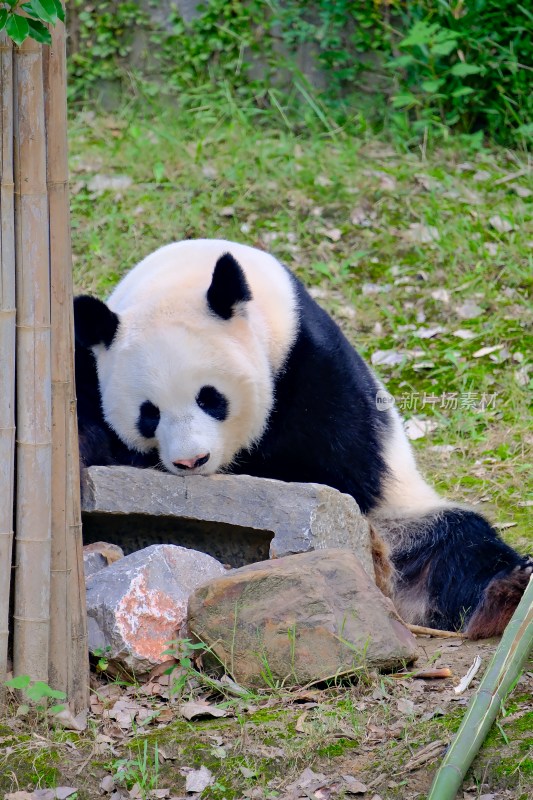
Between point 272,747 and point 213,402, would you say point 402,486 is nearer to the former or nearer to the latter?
point 213,402

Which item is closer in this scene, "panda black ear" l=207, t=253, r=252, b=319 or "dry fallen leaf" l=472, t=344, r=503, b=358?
"panda black ear" l=207, t=253, r=252, b=319

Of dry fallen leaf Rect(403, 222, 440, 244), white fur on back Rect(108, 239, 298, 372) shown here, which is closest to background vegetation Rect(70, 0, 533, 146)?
dry fallen leaf Rect(403, 222, 440, 244)

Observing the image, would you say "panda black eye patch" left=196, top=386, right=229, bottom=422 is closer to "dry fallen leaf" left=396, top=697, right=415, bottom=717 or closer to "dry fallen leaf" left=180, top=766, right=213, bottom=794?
"dry fallen leaf" left=396, top=697, right=415, bottom=717

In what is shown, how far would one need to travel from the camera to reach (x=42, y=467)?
9.02 ft

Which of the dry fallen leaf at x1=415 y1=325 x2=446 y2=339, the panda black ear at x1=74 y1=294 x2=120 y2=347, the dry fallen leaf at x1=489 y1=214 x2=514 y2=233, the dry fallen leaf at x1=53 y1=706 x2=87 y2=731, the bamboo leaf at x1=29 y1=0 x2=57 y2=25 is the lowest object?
the dry fallen leaf at x1=415 y1=325 x2=446 y2=339

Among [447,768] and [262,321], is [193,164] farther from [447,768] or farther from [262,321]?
[447,768]

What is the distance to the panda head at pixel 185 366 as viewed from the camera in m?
3.72

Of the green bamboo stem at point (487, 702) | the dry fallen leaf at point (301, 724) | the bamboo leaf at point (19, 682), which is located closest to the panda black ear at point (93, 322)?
the bamboo leaf at point (19, 682)

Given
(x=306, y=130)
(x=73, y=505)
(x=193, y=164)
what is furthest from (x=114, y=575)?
(x=306, y=130)

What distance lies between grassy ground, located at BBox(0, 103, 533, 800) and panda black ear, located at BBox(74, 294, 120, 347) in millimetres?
1359

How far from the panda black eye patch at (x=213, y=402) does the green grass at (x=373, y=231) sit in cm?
165

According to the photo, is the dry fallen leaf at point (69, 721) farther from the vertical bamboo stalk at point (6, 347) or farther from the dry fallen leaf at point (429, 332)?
the dry fallen leaf at point (429, 332)

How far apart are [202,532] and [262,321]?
84cm

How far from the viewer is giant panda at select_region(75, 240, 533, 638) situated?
3740mm
